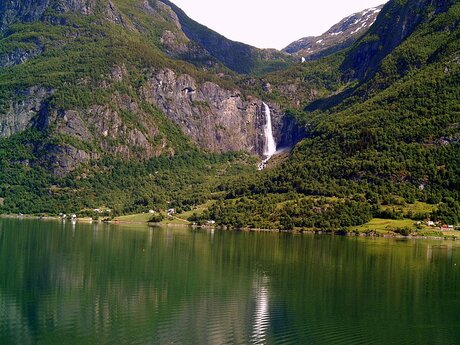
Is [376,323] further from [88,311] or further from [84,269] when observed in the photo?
[84,269]

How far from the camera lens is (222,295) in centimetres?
7594

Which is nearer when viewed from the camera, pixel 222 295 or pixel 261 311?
pixel 261 311

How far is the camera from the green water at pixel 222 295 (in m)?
57.4

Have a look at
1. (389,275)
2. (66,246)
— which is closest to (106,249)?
(66,246)

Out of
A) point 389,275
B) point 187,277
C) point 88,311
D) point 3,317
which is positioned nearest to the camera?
point 3,317

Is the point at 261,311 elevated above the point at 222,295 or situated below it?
below

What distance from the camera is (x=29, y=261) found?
100062 millimetres

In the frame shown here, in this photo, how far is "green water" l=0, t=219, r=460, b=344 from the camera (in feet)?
188

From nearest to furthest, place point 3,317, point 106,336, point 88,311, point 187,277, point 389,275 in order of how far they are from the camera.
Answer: point 106,336 < point 3,317 < point 88,311 < point 187,277 < point 389,275

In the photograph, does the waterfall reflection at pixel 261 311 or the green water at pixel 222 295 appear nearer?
the waterfall reflection at pixel 261 311

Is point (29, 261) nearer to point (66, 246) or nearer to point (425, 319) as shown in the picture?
point (66, 246)

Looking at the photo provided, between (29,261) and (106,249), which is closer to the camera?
(29,261)

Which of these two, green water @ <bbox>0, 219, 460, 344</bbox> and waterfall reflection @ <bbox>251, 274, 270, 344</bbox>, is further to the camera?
green water @ <bbox>0, 219, 460, 344</bbox>

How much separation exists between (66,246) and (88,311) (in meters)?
65.5
